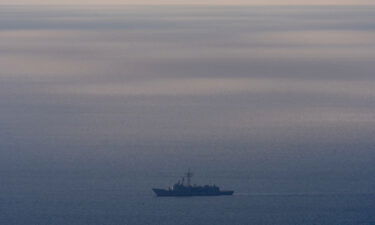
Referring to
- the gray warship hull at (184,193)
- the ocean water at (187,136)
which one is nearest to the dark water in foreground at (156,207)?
the ocean water at (187,136)

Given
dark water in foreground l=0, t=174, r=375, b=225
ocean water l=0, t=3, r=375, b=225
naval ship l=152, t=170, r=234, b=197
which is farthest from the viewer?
naval ship l=152, t=170, r=234, b=197

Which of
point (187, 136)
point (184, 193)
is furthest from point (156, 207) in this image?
point (187, 136)

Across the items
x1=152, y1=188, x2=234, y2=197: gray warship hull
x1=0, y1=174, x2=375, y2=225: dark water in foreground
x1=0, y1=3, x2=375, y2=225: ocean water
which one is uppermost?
x1=0, y1=3, x2=375, y2=225: ocean water

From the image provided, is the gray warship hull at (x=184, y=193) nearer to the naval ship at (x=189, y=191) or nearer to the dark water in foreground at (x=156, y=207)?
the naval ship at (x=189, y=191)

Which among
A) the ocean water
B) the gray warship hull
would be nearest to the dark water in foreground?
the ocean water

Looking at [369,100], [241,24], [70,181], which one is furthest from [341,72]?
[241,24]

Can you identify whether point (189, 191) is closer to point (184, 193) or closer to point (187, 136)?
point (184, 193)

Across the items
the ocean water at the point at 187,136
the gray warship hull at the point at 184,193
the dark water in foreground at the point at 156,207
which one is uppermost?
the ocean water at the point at 187,136

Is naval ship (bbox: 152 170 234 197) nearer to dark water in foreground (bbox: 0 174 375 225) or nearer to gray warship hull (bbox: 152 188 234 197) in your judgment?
gray warship hull (bbox: 152 188 234 197)

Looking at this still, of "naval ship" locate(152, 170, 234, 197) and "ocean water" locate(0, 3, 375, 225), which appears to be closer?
"ocean water" locate(0, 3, 375, 225)
